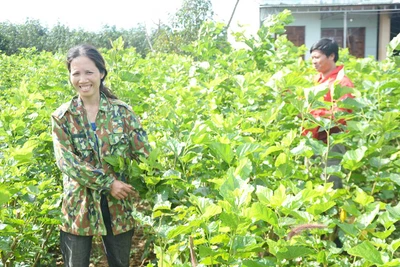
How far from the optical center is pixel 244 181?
1755 millimetres

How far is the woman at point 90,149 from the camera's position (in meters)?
2.70

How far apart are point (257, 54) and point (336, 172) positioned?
259 cm

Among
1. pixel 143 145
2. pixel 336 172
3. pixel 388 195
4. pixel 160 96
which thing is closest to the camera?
pixel 336 172

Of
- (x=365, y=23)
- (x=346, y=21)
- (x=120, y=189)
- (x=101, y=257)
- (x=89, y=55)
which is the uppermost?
(x=89, y=55)

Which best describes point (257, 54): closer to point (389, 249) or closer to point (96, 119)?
point (96, 119)

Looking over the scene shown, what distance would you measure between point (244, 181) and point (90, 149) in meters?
1.16

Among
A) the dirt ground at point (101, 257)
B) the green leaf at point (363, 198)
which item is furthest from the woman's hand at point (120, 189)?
the dirt ground at point (101, 257)

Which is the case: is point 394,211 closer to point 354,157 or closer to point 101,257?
point 354,157

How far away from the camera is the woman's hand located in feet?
8.56

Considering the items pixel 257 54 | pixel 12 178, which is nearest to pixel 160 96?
pixel 257 54

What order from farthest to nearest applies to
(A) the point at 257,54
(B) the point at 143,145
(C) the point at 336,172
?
1. (A) the point at 257,54
2. (B) the point at 143,145
3. (C) the point at 336,172

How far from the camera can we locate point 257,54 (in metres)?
4.81

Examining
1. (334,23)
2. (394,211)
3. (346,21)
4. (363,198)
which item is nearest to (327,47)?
(363,198)

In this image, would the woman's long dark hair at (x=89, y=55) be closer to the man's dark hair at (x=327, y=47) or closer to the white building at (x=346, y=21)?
the man's dark hair at (x=327, y=47)
